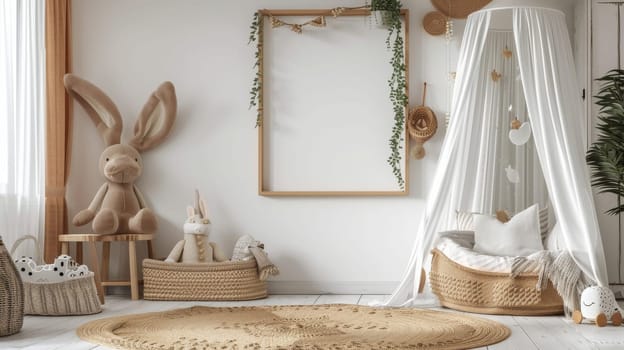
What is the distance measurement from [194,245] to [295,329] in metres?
1.60

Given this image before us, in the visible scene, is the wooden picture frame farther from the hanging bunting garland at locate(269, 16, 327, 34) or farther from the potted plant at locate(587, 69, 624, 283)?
the potted plant at locate(587, 69, 624, 283)

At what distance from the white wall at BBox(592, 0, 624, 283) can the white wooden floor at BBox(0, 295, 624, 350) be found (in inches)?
37.4

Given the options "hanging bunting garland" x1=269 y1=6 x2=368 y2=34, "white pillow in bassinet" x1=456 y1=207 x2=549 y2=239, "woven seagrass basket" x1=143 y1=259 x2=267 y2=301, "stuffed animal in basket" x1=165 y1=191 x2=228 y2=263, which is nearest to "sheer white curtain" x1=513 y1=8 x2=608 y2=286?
"white pillow in bassinet" x1=456 y1=207 x2=549 y2=239

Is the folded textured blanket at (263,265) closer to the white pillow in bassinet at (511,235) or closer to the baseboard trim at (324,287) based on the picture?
the baseboard trim at (324,287)

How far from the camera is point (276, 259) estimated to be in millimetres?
5848

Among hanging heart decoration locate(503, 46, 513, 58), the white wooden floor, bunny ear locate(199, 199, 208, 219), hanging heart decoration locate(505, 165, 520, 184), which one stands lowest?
the white wooden floor

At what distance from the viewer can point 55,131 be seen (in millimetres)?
5570

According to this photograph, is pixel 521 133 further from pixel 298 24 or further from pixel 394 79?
pixel 298 24

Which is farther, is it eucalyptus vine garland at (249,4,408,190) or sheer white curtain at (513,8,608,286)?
eucalyptus vine garland at (249,4,408,190)

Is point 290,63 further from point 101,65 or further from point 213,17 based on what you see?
point 101,65

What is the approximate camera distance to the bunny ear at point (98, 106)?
5.66 metres

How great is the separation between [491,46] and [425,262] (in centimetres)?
146

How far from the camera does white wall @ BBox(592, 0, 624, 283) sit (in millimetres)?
5438

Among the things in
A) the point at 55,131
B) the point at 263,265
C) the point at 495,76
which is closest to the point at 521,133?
the point at 495,76
